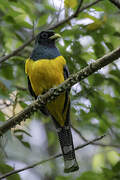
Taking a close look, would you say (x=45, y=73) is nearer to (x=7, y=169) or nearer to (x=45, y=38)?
(x=45, y=38)

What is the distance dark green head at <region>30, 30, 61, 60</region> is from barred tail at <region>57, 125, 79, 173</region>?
112 centimetres

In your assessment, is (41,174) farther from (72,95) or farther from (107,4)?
(107,4)

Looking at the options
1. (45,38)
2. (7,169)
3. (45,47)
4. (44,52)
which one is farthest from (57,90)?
(45,38)

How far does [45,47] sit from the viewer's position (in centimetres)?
544

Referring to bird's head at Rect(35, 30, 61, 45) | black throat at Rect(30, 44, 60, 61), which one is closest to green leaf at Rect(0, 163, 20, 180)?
black throat at Rect(30, 44, 60, 61)

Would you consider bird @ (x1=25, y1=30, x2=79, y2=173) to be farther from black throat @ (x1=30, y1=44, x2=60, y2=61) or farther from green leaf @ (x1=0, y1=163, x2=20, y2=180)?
green leaf @ (x1=0, y1=163, x2=20, y2=180)

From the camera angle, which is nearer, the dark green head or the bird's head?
the dark green head

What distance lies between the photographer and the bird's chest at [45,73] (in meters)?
4.81

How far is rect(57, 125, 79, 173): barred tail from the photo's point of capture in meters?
4.62

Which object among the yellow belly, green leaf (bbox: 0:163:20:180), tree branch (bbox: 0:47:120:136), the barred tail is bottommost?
the barred tail

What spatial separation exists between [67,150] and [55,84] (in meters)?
0.95

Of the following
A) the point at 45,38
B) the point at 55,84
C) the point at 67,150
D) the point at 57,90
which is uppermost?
the point at 57,90

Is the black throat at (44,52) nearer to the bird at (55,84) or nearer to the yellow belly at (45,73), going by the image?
the bird at (55,84)

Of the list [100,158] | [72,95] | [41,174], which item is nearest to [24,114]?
[72,95]
